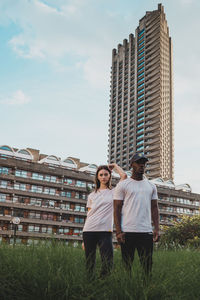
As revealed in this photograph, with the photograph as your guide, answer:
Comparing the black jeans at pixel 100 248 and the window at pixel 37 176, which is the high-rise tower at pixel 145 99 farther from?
the black jeans at pixel 100 248

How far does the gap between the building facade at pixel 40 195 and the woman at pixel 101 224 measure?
39.7 m

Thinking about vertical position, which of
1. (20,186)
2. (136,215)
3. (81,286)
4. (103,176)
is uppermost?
(20,186)

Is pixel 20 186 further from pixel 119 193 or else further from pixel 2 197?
pixel 119 193

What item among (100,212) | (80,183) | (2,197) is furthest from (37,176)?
(100,212)

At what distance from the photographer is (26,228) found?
46031 millimetres

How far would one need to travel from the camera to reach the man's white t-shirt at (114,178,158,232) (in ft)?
13.3

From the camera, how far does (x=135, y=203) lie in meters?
4.14

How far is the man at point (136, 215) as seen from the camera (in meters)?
4.01

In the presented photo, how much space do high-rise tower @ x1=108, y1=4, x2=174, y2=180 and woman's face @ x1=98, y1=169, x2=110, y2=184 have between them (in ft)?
273

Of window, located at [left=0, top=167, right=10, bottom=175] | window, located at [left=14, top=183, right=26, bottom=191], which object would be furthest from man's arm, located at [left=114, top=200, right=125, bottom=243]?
window, located at [left=14, top=183, right=26, bottom=191]

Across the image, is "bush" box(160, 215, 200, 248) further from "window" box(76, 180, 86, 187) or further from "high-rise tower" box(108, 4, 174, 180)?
"high-rise tower" box(108, 4, 174, 180)

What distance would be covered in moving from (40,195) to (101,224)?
151 feet

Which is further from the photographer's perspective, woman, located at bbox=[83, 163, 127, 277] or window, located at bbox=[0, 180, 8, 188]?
window, located at bbox=[0, 180, 8, 188]

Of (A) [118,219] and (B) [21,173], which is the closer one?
(A) [118,219]
